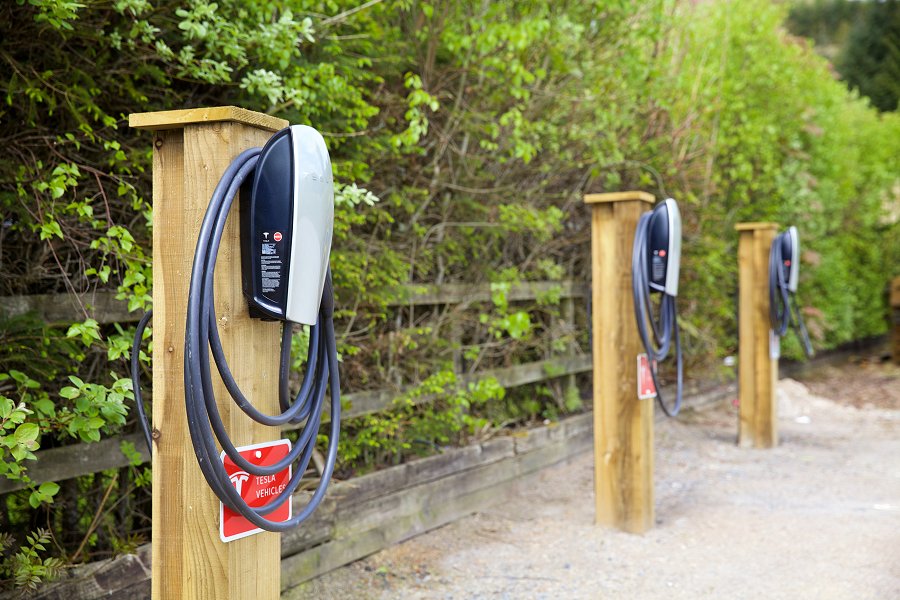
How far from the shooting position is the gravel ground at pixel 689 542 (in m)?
3.49

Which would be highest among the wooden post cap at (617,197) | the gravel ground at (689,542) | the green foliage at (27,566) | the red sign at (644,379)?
the wooden post cap at (617,197)

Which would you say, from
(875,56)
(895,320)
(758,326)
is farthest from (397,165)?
(875,56)

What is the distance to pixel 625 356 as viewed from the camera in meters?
4.14

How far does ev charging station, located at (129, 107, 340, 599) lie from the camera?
5.88ft

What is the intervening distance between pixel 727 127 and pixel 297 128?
6.41m

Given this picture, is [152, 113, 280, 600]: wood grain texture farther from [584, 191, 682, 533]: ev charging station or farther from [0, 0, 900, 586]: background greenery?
[584, 191, 682, 533]: ev charging station

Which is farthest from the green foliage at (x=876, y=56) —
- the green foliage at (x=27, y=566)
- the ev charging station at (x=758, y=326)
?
the green foliage at (x=27, y=566)

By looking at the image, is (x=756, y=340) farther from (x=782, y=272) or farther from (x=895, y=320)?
(x=895, y=320)

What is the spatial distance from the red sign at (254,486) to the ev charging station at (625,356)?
8.11 feet

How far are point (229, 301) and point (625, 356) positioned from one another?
2.69 metres

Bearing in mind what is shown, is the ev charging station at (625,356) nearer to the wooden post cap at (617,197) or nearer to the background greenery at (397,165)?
the wooden post cap at (617,197)

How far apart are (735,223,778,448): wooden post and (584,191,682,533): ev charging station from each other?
2.41m

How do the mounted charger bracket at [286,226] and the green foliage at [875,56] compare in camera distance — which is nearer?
the mounted charger bracket at [286,226]

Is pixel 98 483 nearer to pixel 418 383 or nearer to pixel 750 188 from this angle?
pixel 418 383
